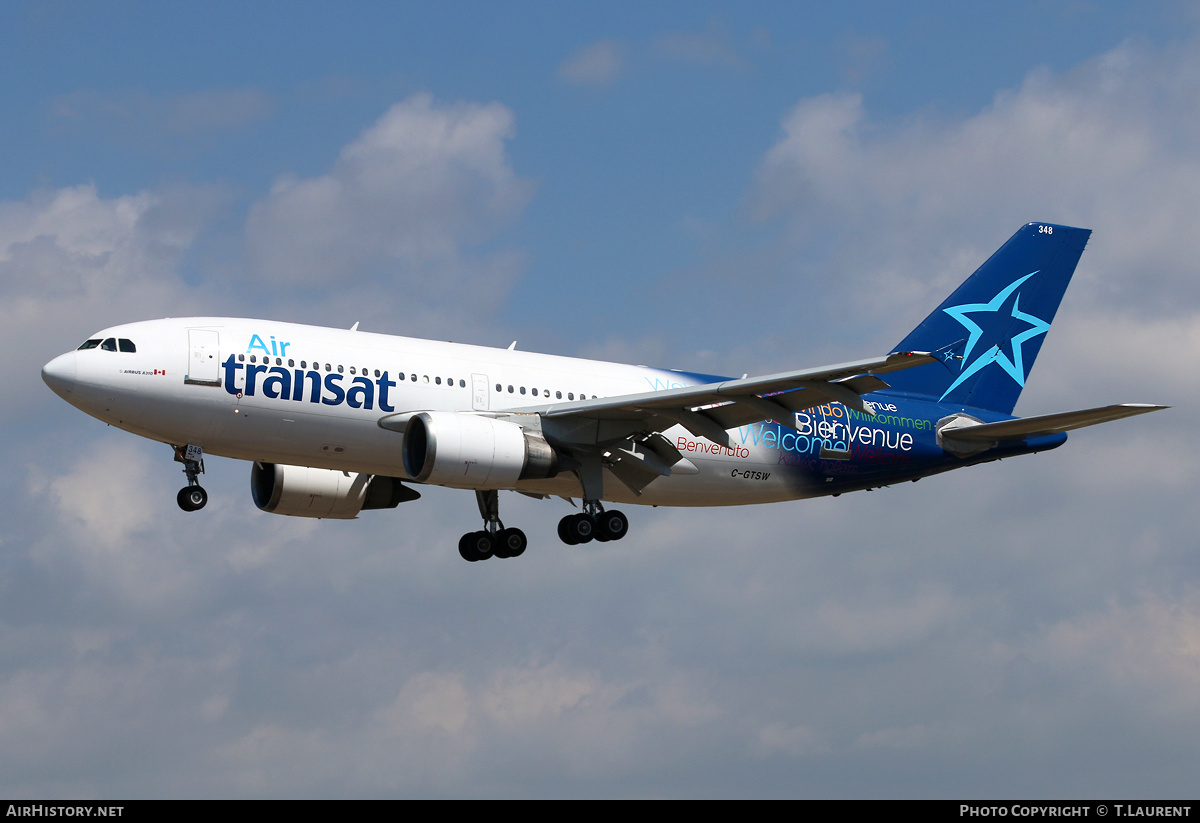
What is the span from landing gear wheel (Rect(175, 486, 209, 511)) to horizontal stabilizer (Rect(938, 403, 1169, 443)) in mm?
19166

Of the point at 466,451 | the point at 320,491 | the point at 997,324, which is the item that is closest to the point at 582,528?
the point at 466,451

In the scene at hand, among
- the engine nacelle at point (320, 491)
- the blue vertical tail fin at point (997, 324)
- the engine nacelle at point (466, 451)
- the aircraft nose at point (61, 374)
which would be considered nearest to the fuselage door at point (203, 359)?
the aircraft nose at point (61, 374)

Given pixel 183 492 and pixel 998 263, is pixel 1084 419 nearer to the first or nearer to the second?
pixel 998 263

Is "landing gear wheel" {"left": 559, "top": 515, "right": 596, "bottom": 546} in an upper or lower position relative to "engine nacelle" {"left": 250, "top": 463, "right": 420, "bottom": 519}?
lower

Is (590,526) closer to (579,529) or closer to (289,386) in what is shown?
(579,529)

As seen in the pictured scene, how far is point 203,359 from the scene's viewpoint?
103 ft

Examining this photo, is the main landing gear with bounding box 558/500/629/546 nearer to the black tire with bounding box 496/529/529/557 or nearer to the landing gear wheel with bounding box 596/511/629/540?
the landing gear wheel with bounding box 596/511/629/540

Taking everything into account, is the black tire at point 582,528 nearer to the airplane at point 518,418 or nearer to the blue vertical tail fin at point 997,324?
the airplane at point 518,418

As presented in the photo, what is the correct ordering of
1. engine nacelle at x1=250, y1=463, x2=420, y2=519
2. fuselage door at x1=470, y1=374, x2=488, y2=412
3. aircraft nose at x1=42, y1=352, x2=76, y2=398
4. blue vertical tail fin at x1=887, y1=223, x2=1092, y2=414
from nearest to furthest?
aircraft nose at x1=42, y1=352, x2=76, y2=398 < fuselage door at x1=470, y1=374, x2=488, y2=412 < engine nacelle at x1=250, y1=463, x2=420, y2=519 < blue vertical tail fin at x1=887, y1=223, x2=1092, y2=414

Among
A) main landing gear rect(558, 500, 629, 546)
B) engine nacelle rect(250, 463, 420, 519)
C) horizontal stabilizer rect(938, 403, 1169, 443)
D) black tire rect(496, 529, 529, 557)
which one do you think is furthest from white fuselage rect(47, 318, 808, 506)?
horizontal stabilizer rect(938, 403, 1169, 443)

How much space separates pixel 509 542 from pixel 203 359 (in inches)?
401

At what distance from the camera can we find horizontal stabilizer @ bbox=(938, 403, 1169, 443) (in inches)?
1286

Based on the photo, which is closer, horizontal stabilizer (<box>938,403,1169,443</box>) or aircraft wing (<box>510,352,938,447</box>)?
aircraft wing (<box>510,352,938,447</box>)
